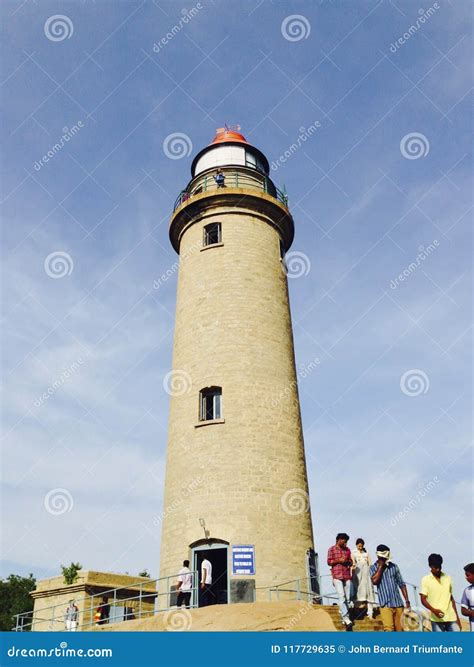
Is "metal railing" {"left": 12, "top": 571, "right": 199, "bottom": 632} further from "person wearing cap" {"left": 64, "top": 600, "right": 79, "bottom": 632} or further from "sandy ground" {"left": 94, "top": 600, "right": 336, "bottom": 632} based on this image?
"sandy ground" {"left": 94, "top": 600, "right": 336, "bottom": 632}

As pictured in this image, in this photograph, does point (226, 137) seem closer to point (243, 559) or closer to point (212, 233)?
point (212, 233)

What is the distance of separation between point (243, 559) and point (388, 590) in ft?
18.2

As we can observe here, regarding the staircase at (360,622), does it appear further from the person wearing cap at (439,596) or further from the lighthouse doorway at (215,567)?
the lighthouse doorway at (215,567)

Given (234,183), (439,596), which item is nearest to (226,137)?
(234,183)

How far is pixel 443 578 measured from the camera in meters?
8.06

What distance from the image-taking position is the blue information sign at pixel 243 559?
48.7 feet
